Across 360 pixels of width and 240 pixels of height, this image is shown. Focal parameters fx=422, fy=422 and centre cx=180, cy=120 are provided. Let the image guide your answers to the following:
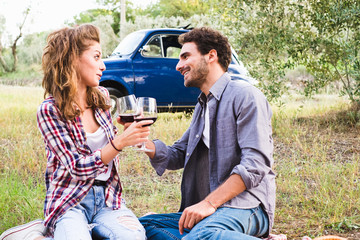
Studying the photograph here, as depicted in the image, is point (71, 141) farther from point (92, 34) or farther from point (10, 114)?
point (10, 114)

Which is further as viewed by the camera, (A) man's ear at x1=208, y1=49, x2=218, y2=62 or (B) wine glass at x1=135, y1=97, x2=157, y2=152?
(A) man's ear at x1=208, y1=49, x2=218, y2=62

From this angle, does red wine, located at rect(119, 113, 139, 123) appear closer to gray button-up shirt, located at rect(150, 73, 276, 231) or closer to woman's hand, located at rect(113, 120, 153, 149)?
woman's hand, located at rect(113, 120, 153, 149)

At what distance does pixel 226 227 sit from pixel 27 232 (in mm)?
1252

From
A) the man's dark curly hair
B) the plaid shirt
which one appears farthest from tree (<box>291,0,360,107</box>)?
the plaid shirt

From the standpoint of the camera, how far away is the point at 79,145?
2.54m

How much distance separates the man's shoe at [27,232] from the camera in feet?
8.51

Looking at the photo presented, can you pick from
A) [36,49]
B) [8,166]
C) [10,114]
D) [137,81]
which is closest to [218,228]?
[8,166]

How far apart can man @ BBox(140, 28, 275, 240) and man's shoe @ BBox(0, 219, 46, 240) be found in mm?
689

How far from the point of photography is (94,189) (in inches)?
103

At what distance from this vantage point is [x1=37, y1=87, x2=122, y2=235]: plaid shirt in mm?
2426

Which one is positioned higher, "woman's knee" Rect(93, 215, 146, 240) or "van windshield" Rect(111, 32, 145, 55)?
"van windshield" Rect(111, 32, 145, 55)

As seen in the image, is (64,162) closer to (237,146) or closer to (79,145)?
(79,145)

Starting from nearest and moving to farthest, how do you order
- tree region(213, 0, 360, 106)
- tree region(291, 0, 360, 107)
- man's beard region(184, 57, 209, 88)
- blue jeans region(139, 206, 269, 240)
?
blue jeans region(139, 206, 269, 240), man's beard region(184, 57, 209, 88), tree region(291, 0, 360, 107), tree region(213, 0, 360, 106)

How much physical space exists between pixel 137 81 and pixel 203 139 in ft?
19.7
